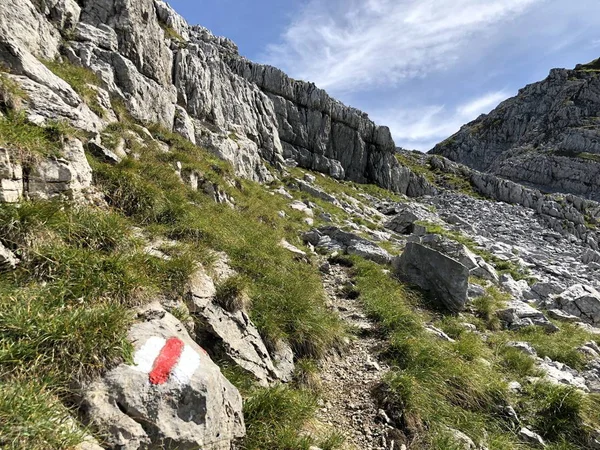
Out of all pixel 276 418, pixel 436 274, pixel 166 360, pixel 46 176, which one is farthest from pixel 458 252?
pixel 46 176

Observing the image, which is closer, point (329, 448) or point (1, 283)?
point (1, 283)

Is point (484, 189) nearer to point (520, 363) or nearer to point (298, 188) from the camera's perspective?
point (298, 188)

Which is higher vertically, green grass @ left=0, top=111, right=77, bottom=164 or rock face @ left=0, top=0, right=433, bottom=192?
rock face @ left=0, top=0, right=433, bottom=192

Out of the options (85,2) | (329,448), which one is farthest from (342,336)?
(85,2)

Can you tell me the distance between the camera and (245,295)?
280 inches

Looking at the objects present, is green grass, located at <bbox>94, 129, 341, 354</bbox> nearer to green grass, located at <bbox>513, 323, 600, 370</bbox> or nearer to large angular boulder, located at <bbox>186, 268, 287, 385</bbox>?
large angular boulder, located at <bbox>186, 268, 287, 385</bbox>

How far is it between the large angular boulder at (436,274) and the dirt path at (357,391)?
384 cm

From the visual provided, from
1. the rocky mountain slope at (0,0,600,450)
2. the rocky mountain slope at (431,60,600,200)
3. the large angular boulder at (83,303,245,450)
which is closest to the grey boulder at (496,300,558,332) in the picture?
the rocky mountain slope at (0,0,600,450)

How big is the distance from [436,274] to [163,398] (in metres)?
10.7

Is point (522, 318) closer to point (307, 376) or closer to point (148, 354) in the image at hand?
point (307, 376)

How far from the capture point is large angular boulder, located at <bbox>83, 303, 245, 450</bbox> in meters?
3.42

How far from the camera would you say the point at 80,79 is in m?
13.6

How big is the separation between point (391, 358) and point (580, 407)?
12.5ft

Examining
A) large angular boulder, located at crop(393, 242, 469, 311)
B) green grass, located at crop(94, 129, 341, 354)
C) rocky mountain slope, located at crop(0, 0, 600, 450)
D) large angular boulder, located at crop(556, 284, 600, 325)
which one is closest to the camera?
rocky mountain slope, located at crop(0, 0, 600, 450)
